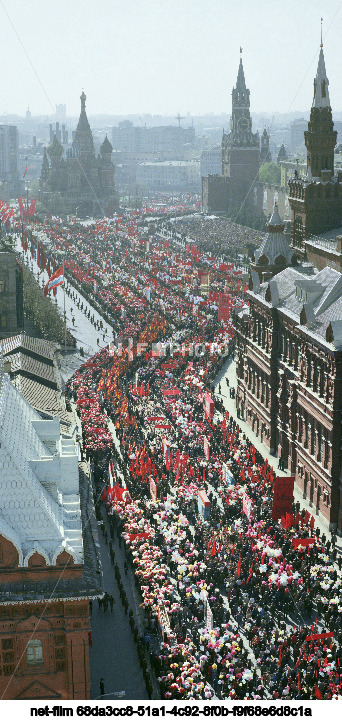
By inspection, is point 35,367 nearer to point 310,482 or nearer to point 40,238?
point 310,482

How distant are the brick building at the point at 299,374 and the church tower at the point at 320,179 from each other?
11.5 ft

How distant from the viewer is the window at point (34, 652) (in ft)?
95.6

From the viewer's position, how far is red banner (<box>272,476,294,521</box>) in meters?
43.2

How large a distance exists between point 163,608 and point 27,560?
9.57 meters

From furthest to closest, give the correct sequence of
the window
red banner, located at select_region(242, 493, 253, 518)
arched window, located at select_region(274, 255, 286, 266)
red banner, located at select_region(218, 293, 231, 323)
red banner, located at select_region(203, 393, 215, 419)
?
red banner, located at select_region(218, 293, 231, 323) → arched window, located at select_region(274, 255, 286, 266) → red banner, located at select_region(203, 393, 215, 419) → red banner, located at select_region(242, 493, 253, 518) → the window

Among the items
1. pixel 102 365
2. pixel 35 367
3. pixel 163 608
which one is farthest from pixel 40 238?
pixel 163 608

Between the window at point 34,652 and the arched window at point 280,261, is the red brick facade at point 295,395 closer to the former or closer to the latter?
the arched window at point 280,261

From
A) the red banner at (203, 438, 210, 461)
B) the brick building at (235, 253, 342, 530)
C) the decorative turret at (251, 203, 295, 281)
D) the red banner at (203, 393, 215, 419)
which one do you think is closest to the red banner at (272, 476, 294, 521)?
the brick building at (235, 253, 342, 530)

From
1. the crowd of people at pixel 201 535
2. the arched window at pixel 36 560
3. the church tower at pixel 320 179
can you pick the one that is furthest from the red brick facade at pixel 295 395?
the arched window at pixel 36 560

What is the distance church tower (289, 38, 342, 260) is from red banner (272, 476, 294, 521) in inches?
979

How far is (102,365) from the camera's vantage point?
72312mm

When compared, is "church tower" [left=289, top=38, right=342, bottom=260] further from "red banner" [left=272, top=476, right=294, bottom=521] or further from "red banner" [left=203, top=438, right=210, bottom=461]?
"red banner" [left=272, top=476, right=294, bottom=521]

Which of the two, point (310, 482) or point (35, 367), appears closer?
point (310, 482)

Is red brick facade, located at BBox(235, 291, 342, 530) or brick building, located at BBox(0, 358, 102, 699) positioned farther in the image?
red brick facade, located at BBox(235, 291, 342, 530)
